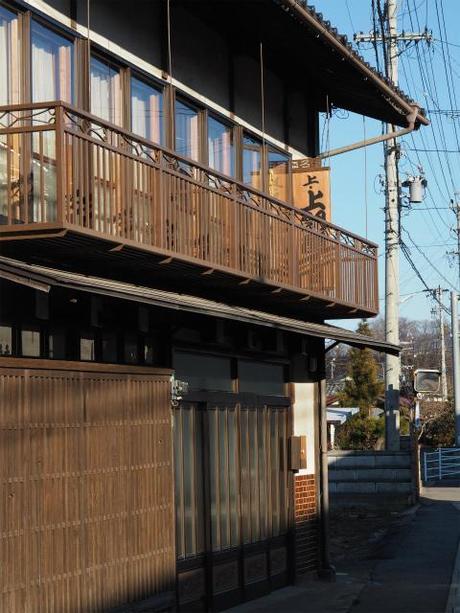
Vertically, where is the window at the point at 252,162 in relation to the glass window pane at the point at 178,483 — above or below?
above

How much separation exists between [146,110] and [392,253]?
1962 centimetres

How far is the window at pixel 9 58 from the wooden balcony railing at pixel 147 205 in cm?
25

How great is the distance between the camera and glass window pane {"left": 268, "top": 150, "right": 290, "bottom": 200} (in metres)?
16.8

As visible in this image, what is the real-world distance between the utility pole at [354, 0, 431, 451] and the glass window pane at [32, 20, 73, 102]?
20.6m

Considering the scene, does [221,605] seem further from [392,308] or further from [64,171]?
[392,308]

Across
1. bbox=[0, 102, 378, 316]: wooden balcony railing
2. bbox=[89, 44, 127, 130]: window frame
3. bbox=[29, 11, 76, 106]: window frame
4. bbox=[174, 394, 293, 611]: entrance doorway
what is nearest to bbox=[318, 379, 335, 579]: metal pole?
bbox=[174, 394, 293, 611]: entrance doorway

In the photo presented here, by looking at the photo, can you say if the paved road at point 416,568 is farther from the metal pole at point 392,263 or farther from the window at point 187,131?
the window at point 187,131

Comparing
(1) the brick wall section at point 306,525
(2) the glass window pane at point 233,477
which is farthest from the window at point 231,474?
(1) the brick wall section at point 306,525

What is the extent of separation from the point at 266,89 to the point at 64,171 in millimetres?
7620

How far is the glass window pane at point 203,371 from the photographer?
13242 millimetres

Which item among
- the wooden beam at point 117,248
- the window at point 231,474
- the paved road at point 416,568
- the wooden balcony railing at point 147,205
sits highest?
the wooden balcony railing at point 147,205

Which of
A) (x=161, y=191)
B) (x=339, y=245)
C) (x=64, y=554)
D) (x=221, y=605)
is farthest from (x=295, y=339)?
(x=64, y=554)

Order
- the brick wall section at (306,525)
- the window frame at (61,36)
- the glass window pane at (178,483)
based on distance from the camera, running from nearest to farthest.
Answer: the window frame at (61,36), the glass window pane at (178,483), the brick wall section at (306,525)

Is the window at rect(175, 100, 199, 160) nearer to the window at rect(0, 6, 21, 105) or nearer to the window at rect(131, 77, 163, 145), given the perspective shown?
the window at rect(131, 77, 163, 145)
